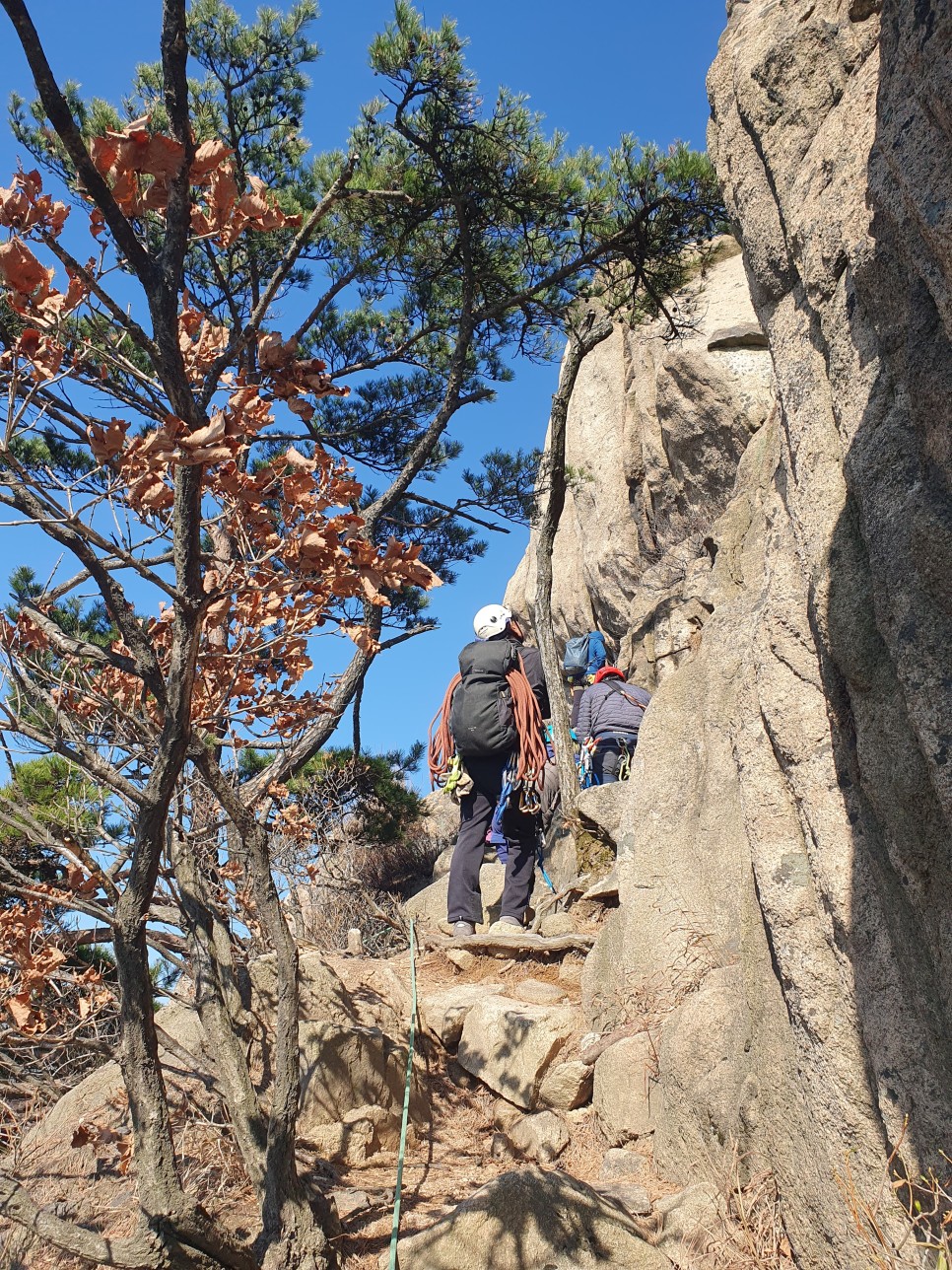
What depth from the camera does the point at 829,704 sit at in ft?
10.3

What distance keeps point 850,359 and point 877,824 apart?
1308mm

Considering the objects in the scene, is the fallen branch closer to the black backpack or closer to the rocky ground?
the rocky ground

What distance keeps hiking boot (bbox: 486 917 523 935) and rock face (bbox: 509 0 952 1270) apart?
1.51m

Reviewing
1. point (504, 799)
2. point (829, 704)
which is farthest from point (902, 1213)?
point (504, 799)

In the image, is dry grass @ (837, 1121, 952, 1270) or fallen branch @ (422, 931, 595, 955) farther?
fallen branch @ (422, 931, 595, 955)

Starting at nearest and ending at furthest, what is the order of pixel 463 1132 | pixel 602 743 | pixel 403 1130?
pixel 403 1130
pixel 463 1132
pixel 602 743

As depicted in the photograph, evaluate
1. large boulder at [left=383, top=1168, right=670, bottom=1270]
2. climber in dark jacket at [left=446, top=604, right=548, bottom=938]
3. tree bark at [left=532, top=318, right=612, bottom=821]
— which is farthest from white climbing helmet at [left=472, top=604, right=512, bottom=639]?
large boulder at [left=383, top=1168, right=670, bottom=1270]

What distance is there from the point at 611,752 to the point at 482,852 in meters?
1.93

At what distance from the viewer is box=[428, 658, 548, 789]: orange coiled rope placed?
6.81m

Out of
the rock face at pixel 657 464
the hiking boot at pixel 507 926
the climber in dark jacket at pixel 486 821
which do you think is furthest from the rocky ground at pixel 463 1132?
the rock face at pixel 657 464

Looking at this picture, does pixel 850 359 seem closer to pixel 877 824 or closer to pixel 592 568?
pixel 877 824

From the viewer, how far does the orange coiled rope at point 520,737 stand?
6812 millimetres

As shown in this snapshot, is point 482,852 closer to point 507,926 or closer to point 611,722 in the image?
point 507,926

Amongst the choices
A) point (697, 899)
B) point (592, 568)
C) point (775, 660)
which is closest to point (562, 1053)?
point (697, 899)
